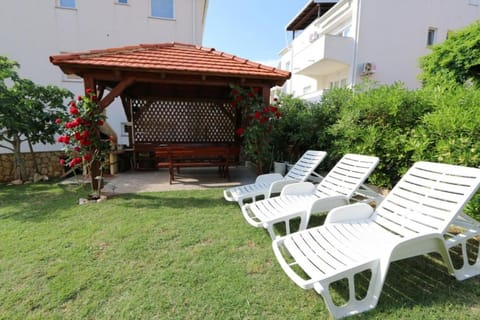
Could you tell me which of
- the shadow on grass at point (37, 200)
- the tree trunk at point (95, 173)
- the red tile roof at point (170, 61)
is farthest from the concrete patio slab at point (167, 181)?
the red tile roof at point (170, 61)

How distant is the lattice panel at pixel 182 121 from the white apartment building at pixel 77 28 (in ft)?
8.40

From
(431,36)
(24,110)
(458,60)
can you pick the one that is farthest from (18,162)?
(431,36)

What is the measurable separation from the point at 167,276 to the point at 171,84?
6.62m

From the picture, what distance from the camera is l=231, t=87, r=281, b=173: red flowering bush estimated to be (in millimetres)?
5621

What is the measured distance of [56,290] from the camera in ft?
7.28

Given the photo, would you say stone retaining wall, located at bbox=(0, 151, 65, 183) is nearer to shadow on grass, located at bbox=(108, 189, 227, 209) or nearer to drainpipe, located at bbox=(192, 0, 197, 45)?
shadow on grass, located at bbox=(108, 189, 227, 209)

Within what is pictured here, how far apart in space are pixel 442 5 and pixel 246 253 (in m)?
16.2

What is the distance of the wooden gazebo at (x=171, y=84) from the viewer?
16.5 ft

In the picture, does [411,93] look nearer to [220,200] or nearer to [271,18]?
[220,200]

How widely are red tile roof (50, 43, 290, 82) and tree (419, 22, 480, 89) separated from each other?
6.51 m

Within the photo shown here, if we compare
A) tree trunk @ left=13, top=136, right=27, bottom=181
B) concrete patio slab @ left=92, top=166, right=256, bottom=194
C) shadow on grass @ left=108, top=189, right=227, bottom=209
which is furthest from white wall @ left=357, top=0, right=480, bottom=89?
tree trunk @ left=13, top=136, right=27, bottom=181

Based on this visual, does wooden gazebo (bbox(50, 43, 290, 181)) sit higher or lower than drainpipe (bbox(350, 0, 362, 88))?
lower

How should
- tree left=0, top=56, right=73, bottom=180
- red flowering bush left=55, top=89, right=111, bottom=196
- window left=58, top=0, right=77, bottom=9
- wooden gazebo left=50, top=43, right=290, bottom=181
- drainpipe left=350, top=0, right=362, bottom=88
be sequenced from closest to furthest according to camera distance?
red flowering bush left=55, top=89, right=111, bottom=196
wooden gazebo left=50, top=43, right=290, bottom=181
tree left=0, top=56, right=73, bottom=180
window left=58, top=0, right=77, bottom=9
drainpipe left=350, top=0, right=362, bottom=88

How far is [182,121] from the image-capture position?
902 centimetres
